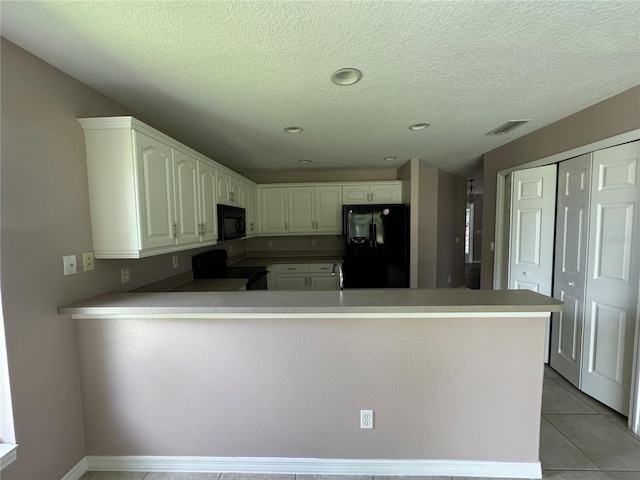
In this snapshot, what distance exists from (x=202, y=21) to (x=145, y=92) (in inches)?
34.0

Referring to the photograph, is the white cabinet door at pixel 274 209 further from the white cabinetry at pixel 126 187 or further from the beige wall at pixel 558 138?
the beige wall at pixel 558 138

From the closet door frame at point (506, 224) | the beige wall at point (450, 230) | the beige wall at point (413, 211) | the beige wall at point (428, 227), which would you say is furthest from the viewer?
the beige wall at point (450, 230)

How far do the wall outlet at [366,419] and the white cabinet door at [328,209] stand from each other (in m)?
2.91

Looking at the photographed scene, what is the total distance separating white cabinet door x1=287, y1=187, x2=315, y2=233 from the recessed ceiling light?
2.62 m

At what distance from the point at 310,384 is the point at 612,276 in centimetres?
238

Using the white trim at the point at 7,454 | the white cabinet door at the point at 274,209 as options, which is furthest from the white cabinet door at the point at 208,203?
the white cabinet door at the point at 274,209

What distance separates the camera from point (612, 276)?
6.40 feet

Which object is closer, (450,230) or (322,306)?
(322,306)

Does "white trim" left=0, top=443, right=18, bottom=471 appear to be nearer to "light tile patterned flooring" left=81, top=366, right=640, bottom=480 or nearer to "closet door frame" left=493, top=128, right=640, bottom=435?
"light tile patterned flooring" left=81, top=366, right=640, bottom=480

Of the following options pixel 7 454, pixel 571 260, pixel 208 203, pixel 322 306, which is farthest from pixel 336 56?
pixel 571 260

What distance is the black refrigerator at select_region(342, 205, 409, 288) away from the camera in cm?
365

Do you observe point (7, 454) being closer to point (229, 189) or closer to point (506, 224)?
point (229, 189)

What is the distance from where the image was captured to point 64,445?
1.46m

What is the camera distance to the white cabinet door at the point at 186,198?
1918mm
